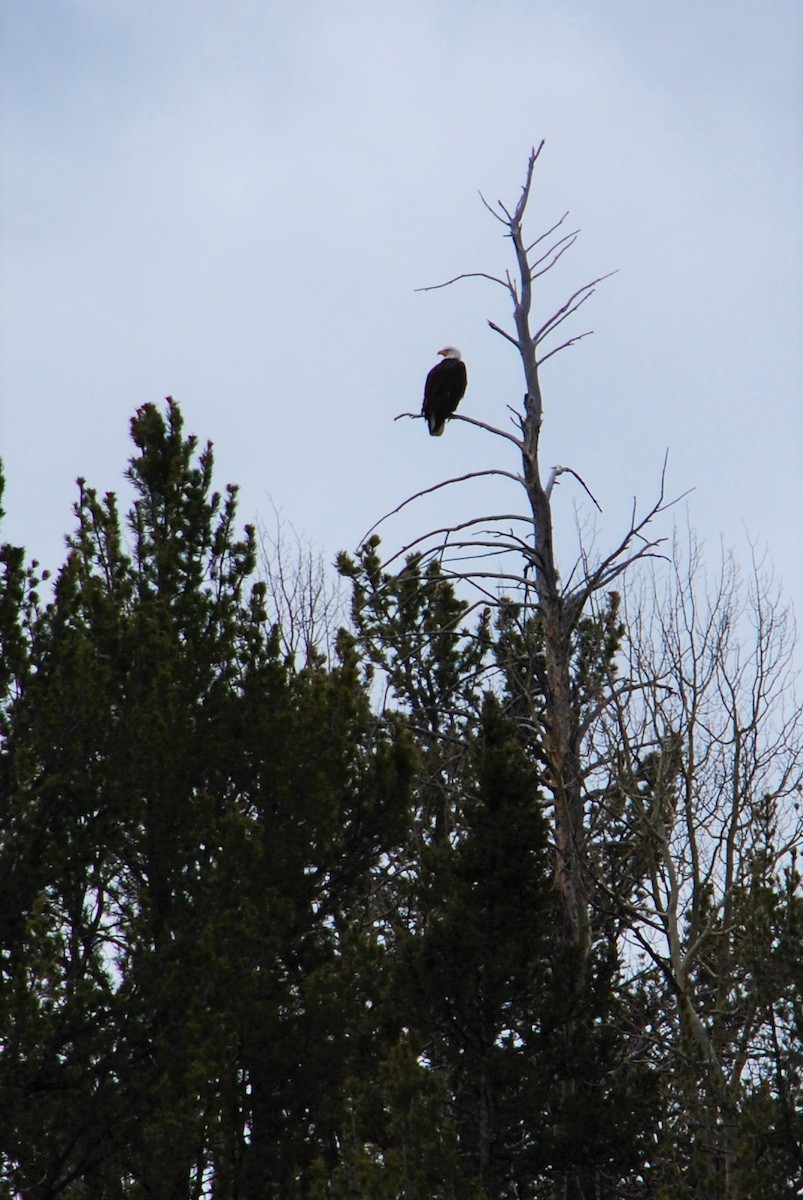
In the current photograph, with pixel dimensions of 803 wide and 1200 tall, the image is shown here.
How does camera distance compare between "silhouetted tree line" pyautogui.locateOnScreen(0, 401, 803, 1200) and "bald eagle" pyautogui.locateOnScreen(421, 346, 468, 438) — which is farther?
"bald eagle" pyautogui.locateOnScreen(421, 346, 468, 438)

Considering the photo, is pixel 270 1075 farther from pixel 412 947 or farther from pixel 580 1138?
pixel 580 1138

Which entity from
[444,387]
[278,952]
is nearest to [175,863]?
[278,952]

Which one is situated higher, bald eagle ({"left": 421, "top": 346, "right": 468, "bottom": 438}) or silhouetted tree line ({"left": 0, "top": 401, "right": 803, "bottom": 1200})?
bald eagle ({"left": 421, "top": 346, "right": 468, "bottom": 438})

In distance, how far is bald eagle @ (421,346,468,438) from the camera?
12195mm

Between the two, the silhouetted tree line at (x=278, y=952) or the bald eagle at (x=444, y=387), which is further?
the bald eagle at (x=444, y=387)

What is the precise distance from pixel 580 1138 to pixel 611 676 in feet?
18.3

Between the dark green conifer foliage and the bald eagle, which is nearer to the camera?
the dark green conifer foliage

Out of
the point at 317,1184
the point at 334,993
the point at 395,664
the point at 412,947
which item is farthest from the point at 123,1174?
the point at 395,664

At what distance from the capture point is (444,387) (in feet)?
40.9

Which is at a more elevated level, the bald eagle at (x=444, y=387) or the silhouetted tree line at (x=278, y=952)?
the bald eagle at (x=444, y=387)

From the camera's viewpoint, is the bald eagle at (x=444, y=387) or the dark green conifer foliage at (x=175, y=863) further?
the bald eagle at (x=444, y=387)

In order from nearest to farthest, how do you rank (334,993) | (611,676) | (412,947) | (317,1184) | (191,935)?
(317,1184) → (191,935) → (334,993) → (412,947) → (611,676)

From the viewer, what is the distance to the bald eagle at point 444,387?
12195mm

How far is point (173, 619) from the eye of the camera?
9.68 m
